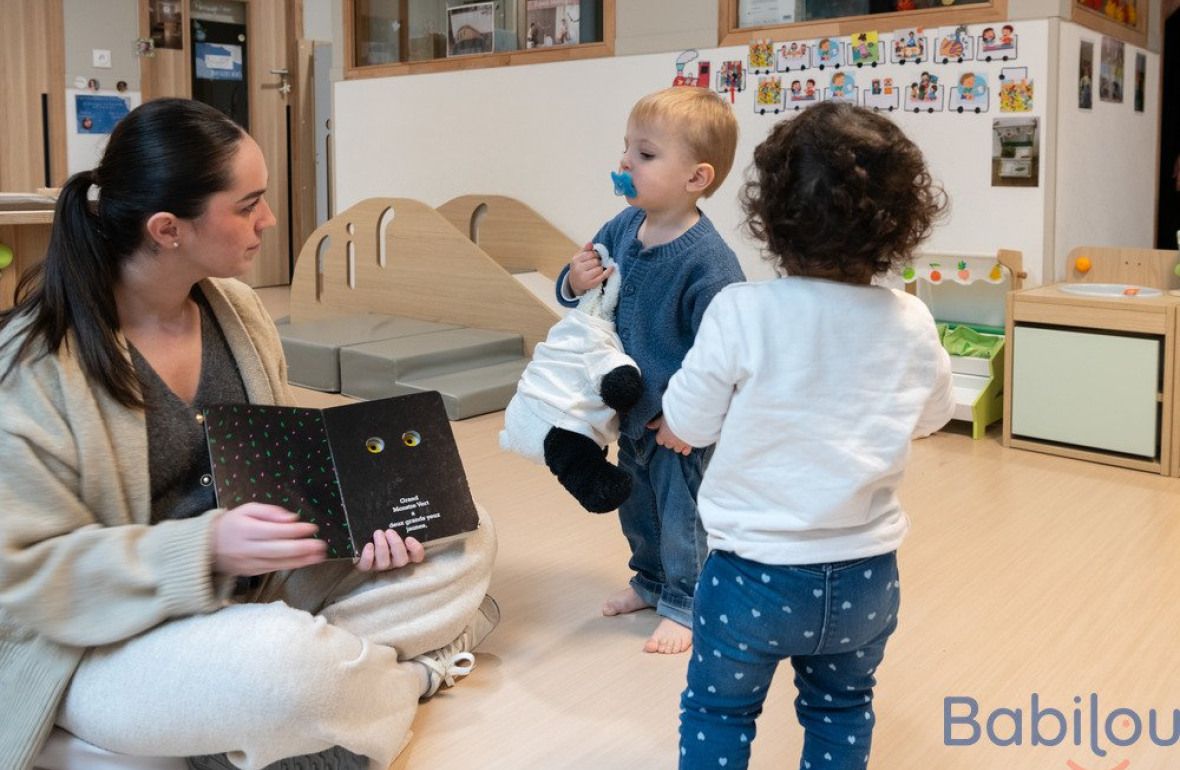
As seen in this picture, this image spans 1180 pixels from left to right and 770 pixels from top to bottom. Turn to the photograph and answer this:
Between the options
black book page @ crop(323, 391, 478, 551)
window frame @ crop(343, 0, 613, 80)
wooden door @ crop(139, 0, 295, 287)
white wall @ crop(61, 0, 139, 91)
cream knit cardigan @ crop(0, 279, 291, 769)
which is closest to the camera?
cream knit cardigan @ crop(0, 279, 291, 769)

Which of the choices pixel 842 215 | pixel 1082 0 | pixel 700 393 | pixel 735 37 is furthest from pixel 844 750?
pixel 735 37

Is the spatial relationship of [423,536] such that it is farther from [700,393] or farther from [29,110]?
[29,110]

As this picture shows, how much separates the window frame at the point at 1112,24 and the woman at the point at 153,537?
271cm

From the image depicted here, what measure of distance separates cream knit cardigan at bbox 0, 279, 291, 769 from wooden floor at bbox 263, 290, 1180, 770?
44 centimetres

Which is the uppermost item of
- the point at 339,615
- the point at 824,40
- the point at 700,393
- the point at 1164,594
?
the point at 824,40

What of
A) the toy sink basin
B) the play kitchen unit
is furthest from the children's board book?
the toy sink basin

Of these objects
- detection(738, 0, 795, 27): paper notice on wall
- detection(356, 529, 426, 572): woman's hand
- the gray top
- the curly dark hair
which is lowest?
detection(356, 529, 426, 572): woman's hand

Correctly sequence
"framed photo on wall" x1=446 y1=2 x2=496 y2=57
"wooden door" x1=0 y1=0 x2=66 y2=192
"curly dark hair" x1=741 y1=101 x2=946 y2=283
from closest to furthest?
1. "curly dark hair" x1=741 y1=101 x2=946 y2=283
2. "framed photo on wall" x1=446 y1=2 x2=496 y2=57
3. "wooden door" x1=0 y1=0 x2=66 y2=192

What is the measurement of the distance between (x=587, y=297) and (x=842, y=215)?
0.78 m

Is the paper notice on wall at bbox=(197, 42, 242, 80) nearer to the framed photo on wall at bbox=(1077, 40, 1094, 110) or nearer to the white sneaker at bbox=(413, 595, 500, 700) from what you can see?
the framed photo on wall at bbox=(1077, 40, 1094, 110)

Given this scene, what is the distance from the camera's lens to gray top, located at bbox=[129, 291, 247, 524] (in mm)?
1560

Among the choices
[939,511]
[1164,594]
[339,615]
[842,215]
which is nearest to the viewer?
[842,215]

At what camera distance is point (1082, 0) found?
11.2ft

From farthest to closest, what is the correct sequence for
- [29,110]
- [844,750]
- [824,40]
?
[29,110], [824,40], [844,750]
